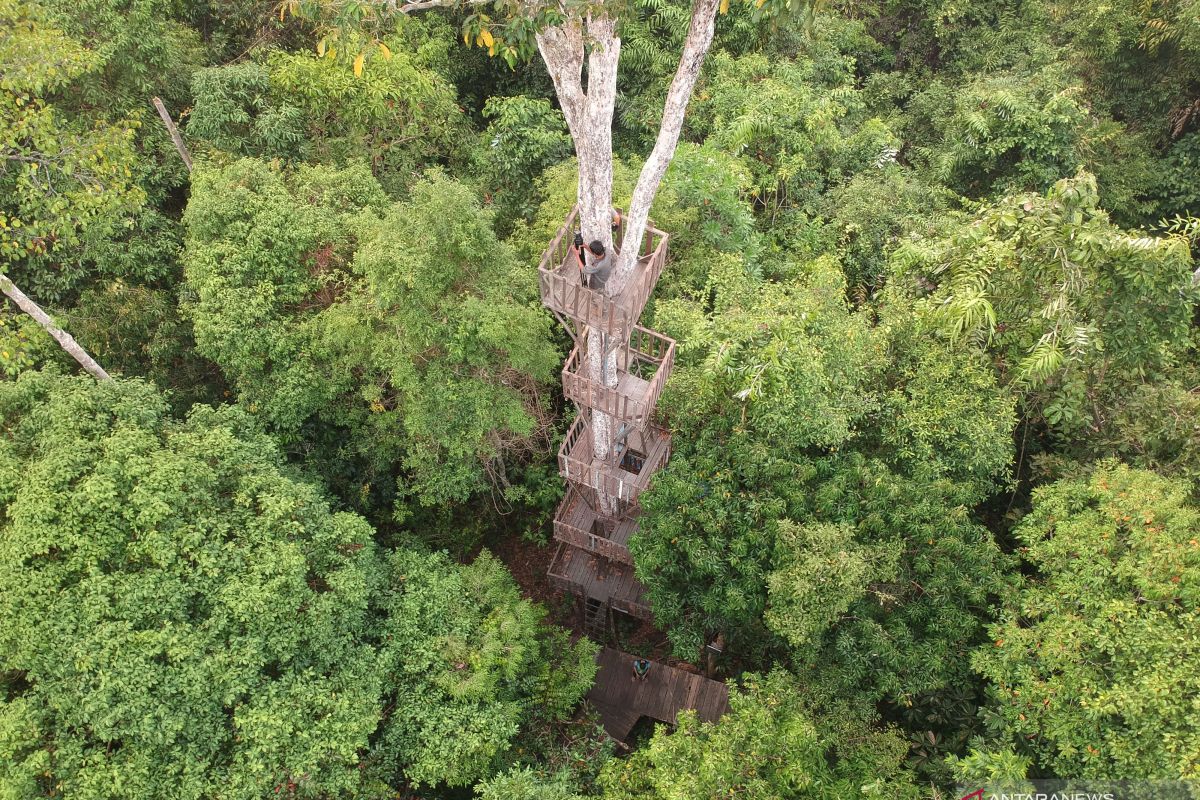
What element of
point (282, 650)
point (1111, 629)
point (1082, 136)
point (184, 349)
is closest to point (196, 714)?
point (282, 650)

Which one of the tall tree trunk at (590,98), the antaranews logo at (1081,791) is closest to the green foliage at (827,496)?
the antaranews logo at (1081,791)

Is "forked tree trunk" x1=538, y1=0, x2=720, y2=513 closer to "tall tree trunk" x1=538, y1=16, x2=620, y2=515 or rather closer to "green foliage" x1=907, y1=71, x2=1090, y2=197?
"tall tree trunk" x1=538, y1=16, x2=620, y2=515

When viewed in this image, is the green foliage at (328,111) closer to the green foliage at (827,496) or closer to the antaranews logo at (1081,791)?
the green foliage at (827,496)

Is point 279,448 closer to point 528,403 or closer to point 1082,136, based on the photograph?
point 528,403

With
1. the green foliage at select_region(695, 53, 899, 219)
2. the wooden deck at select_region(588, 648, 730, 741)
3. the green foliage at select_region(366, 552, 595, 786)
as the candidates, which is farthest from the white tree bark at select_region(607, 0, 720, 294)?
the wooden deck at select_region(588, 648, 730, 741)

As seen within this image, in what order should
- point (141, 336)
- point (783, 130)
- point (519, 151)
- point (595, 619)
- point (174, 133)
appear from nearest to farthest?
point (141, 336) < point (595, 619) < point (174, 133) < point (519, 151) < point (783, 130)

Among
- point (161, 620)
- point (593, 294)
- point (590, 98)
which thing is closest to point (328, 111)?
point (593, 294)

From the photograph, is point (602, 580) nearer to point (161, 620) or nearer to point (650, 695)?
point (650, 695)
